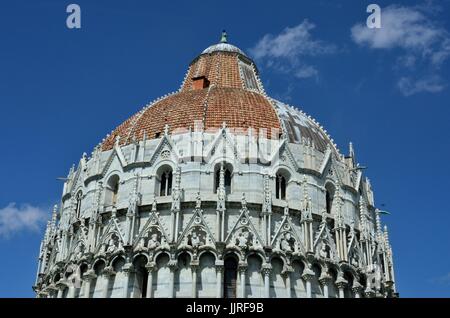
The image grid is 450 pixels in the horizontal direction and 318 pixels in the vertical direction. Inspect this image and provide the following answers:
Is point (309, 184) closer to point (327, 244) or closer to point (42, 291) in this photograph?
point (327, 244)

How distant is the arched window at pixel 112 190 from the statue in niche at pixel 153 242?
4800mm

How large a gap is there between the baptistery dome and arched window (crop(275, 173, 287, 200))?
7cm

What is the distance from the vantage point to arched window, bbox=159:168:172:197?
135 feet

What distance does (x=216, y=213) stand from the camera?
38875mm

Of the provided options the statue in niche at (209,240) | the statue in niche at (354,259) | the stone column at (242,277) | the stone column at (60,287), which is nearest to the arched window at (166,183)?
the statue in niche at (209,240)

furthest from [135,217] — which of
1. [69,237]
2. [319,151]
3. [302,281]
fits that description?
[319,151]

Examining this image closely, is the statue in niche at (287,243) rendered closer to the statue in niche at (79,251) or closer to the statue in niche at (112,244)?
the statue in niche at (112,244)

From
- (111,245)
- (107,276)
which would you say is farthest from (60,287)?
(111,245)

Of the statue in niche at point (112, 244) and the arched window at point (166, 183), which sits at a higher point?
the arched window at point (166, 183)

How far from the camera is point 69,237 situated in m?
42.7

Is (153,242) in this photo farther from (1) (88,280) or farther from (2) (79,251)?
(2) (79,251)

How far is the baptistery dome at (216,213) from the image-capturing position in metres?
37.6

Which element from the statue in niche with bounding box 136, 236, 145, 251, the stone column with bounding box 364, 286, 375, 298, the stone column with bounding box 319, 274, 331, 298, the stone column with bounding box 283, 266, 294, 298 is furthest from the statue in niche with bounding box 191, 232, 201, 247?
the stone column with bounding box 364, 286, 375, 298
